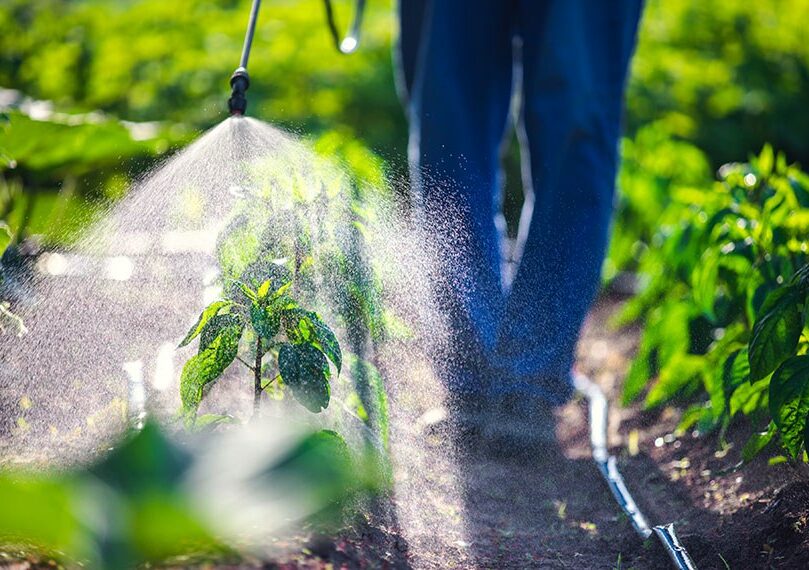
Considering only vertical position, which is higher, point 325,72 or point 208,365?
point 325,72

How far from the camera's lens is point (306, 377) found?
1391mm

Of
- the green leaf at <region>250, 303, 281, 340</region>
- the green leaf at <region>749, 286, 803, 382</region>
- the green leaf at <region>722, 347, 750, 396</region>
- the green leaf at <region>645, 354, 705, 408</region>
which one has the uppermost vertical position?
the green leaf at <region>645, 354, 705, 408</region>

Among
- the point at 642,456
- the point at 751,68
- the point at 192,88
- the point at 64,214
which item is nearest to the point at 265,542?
the point at 642,456

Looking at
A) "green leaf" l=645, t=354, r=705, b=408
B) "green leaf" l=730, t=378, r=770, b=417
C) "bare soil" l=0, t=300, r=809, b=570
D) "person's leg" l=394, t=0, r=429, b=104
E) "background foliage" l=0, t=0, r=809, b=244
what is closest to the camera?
"bare soil" l=0, t=300, r=809, b=570

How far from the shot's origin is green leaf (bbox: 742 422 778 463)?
5.40 feet

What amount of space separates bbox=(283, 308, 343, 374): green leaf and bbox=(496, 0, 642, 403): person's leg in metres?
0.85

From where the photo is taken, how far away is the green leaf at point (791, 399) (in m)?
1.45

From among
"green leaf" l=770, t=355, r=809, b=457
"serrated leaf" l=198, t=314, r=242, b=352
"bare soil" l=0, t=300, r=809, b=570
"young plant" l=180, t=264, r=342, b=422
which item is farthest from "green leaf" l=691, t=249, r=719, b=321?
"serrated leaf" l=198, t=314, r=242, b=352

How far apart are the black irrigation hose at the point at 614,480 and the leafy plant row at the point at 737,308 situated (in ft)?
0.38

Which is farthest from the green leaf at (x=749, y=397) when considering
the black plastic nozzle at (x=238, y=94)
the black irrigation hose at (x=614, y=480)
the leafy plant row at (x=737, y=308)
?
the black plastic nozzle at (x=238, y=94)

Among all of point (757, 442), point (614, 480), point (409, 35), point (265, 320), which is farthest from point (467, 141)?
point (265, 320)

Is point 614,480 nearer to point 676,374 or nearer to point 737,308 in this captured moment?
point 676,374

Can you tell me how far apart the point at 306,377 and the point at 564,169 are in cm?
127

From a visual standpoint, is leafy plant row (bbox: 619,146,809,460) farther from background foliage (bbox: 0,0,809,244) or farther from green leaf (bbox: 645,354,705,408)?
background foliage (bbox: 0,0,809,244)
